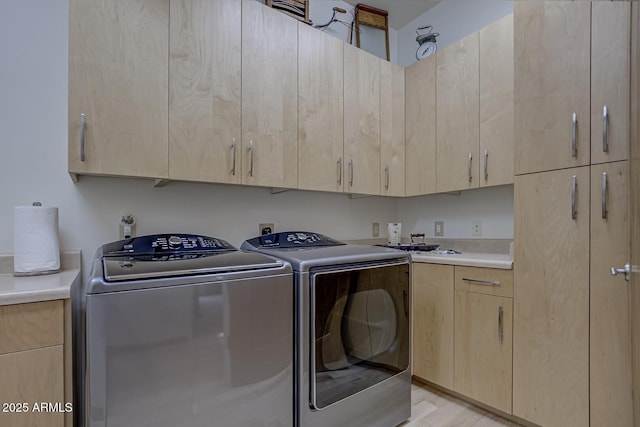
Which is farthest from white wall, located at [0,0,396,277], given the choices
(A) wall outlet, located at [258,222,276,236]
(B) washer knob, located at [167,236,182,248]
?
(A) wall outlet, located at [258,222,276,236]

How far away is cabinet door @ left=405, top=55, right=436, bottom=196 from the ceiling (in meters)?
0.60

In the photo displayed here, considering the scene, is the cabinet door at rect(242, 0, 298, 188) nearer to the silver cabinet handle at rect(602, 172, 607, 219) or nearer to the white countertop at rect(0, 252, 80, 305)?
the white countertop at rect(0, 252, 80, 305)

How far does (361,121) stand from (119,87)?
4.65ft

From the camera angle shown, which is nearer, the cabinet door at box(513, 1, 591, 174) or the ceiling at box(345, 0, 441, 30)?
the cabinet door at box(513, 1, 591, 174)

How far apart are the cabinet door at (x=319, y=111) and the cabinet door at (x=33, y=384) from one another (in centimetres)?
132

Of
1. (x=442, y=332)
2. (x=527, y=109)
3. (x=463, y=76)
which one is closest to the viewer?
(x=527, y=109)

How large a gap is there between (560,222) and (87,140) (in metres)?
2.17

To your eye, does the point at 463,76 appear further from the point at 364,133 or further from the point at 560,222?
the point at 560,222

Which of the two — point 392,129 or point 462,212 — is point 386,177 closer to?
point 392,129

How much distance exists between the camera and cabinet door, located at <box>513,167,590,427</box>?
1442mm

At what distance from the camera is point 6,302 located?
95 cm

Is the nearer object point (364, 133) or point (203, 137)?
point (203, 137)

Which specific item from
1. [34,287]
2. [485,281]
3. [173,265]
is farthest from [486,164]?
[34,287]

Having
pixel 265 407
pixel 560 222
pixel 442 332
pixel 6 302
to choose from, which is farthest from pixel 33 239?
pixel 560 222
